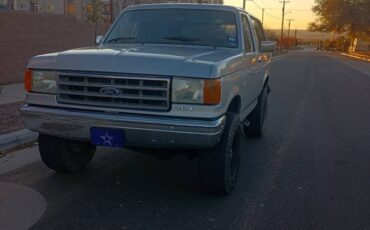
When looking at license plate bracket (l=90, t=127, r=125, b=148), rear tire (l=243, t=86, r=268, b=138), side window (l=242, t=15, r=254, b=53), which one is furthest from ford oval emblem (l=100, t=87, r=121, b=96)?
rear tire (l=243, t=86, r=268, b=138)

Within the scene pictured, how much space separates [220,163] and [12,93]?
325 inches

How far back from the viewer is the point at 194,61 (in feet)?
14.5

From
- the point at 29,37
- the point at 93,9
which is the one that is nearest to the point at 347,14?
the point at 93,9

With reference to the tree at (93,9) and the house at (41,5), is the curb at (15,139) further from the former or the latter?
the house at (41,5)

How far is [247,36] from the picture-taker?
6305 millimetres

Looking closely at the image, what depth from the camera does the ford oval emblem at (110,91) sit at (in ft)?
14.4

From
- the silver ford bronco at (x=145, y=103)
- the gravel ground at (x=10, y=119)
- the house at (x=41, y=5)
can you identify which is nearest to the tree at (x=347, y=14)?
the house at (x=41, y=5)

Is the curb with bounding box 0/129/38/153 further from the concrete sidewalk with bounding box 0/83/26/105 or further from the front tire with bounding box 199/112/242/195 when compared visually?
the front tire with bounding box 199/112/242/195

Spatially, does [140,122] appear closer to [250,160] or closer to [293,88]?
[250,160]

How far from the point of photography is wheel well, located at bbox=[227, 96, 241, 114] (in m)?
5.10

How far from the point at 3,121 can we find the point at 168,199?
14.7ft

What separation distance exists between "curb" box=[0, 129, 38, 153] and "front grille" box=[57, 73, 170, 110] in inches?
105

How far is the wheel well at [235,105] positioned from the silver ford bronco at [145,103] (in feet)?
0.04

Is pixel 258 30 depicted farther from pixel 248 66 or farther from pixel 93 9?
pixel 93 9
